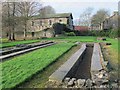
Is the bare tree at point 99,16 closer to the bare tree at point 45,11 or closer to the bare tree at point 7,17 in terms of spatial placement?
the bare tree at point 45,11

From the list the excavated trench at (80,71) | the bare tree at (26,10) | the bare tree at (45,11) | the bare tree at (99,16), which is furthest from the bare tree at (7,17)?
the bare tree at (99,16)

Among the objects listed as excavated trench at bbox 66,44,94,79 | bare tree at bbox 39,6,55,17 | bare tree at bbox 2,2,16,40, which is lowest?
Result: excavated trench at bbox 66,44,94,79

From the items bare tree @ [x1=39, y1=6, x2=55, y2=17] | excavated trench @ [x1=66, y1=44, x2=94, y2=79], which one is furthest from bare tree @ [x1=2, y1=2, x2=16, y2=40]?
excavated trench @ [x1=66, y1=44, x2=94, y2=79]

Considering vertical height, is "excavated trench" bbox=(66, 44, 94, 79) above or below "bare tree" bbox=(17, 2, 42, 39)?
below

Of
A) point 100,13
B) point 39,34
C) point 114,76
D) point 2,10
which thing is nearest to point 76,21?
point 100,13

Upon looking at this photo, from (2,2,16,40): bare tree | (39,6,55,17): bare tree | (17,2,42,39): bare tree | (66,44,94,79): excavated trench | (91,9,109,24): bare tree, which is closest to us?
(66,44,94,79): excavated trench

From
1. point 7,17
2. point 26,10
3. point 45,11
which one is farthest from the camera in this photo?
point 45,11

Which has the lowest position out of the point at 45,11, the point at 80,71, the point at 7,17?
the point at 80,71

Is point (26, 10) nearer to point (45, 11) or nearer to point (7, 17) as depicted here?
point (7, 17)

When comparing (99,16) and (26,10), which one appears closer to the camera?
(26,10)

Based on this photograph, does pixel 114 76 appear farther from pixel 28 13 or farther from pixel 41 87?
Answer: pixel 28 13

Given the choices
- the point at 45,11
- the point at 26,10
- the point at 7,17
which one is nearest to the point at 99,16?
the point at 45,11

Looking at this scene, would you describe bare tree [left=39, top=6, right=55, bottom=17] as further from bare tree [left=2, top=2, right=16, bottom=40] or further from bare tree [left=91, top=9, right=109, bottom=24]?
bare tree [left=91, top=9, right=109, bottom=24]

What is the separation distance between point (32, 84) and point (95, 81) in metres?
2.50
